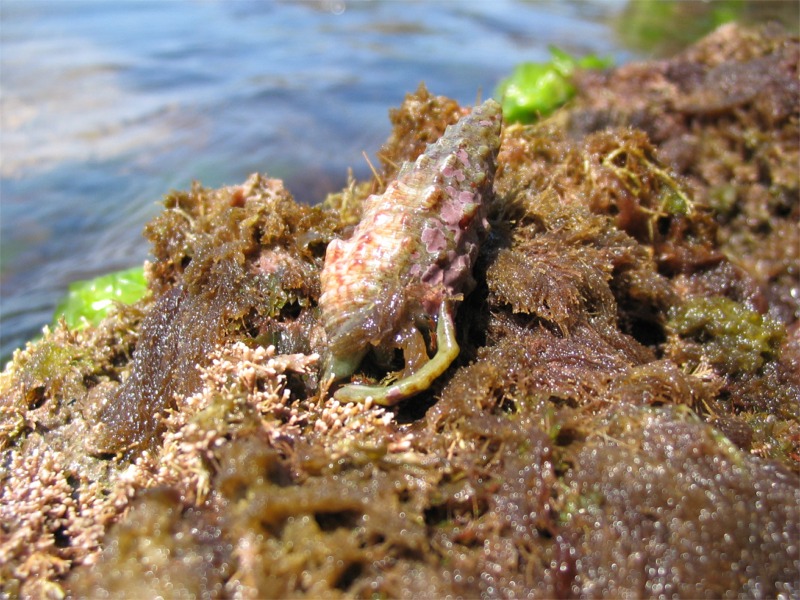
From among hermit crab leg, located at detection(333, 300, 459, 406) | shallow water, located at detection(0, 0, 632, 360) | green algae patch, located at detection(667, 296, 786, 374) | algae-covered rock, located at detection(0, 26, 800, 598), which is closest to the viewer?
algae-covered rock, located at detection(0, 26, 800, 598)

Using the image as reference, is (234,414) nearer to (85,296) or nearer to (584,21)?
(85,296)

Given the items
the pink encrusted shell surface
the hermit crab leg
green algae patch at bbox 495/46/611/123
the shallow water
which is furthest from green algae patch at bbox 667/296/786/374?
green algae patch at bbox 495/46/611/123

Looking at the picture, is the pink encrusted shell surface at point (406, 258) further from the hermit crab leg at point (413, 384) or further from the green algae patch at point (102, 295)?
the green algae patch at point (102, 295)

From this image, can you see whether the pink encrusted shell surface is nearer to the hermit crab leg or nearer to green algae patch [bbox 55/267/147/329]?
the hermit crab leg

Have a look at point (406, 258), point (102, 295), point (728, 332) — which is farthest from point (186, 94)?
point (728, 332)

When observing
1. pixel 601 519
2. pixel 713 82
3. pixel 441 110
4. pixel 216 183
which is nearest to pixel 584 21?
pixel 713 82

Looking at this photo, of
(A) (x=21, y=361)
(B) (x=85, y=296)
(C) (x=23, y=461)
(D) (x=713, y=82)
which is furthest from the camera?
(D) (x=713, y=82)

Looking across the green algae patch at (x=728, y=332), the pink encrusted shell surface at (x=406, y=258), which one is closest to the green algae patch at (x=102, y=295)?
the pink encrusted shell surface at (x=406, y=258)
